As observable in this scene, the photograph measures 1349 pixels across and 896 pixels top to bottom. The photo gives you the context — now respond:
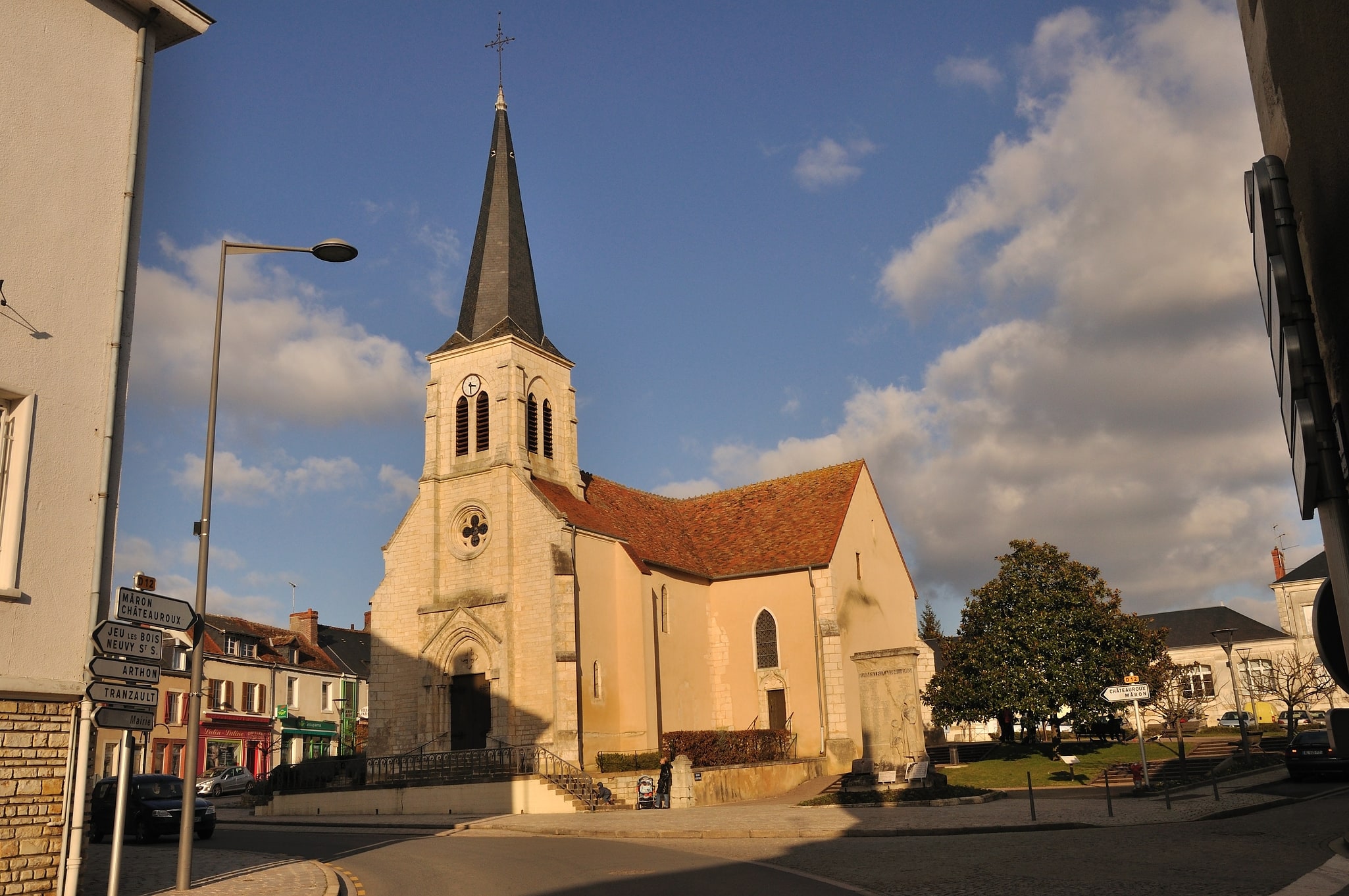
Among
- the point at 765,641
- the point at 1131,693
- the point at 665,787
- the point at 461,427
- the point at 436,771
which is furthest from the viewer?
the point at 765,641

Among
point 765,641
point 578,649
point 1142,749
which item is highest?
point 765,641

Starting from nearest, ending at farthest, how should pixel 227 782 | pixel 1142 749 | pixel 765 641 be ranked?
pixel 1142 749 < pixel 765 641 < pixel 227 782

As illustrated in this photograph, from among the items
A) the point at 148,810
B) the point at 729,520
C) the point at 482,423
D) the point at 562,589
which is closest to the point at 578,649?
the point at 562,589

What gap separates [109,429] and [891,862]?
1129cm

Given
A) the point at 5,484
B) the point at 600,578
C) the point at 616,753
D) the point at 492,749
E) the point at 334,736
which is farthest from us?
the point at 334,736

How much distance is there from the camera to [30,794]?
35.6 ft

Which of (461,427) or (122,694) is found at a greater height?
(461,427)

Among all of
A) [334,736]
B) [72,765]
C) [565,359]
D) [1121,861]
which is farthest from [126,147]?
[334,736]

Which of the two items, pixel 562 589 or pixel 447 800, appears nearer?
pixel 447 800

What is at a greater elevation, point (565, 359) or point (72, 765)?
point (565, 359)

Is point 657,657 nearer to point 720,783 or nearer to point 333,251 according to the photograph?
point 720,783

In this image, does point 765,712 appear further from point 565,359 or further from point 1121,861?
point 1121,861

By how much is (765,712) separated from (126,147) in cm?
2870

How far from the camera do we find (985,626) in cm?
3750
